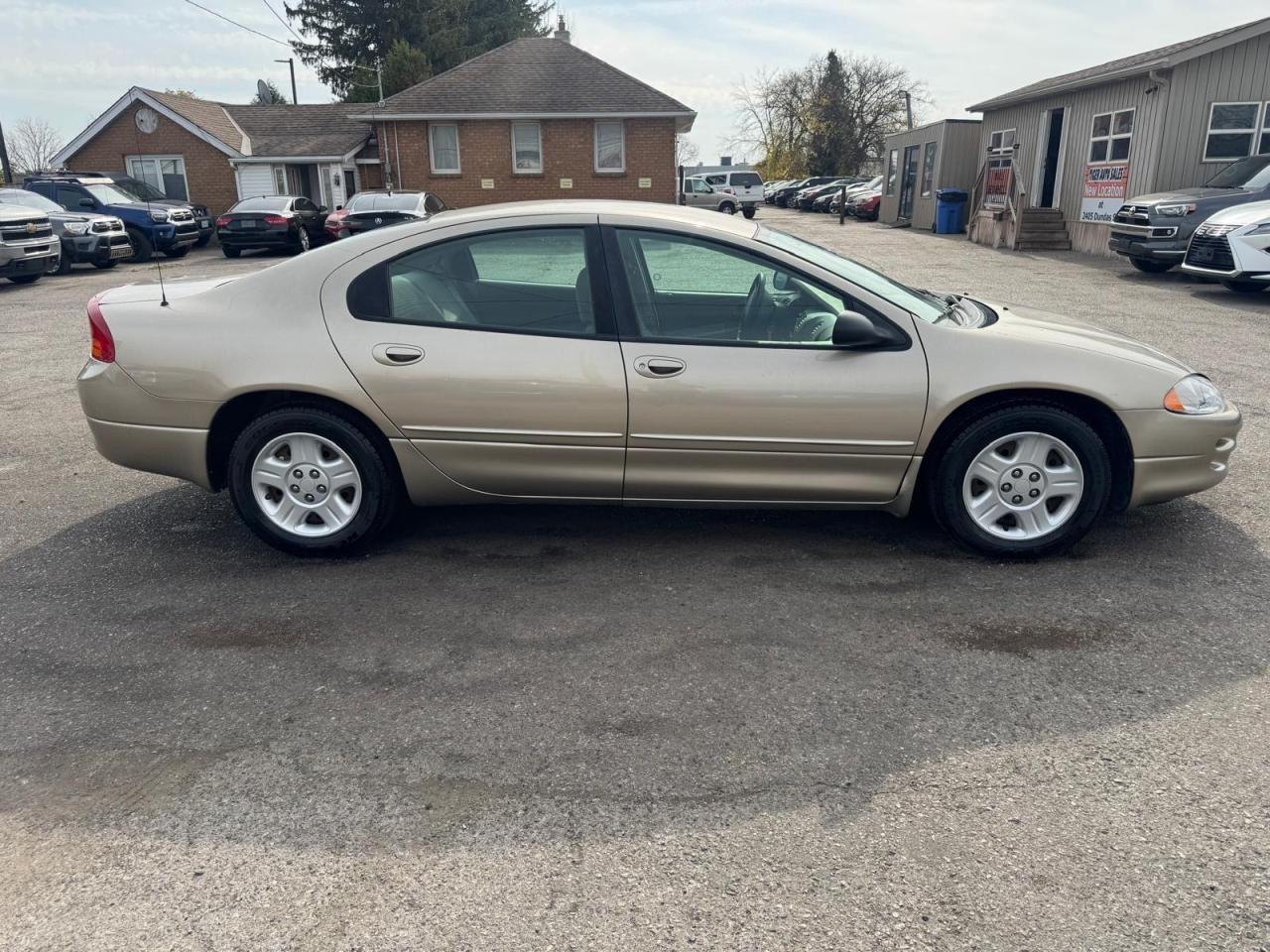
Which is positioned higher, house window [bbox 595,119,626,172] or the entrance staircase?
house window [bbox 595,119,626,172]

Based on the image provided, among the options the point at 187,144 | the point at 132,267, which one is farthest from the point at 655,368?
the point at 187,144

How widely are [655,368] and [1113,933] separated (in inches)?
101

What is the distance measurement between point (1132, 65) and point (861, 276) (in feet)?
60.3

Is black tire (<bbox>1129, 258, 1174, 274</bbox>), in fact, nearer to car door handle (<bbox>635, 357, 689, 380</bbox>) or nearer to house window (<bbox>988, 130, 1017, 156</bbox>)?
house window (<bbox>988, 130, 1017, 156</bbox>)

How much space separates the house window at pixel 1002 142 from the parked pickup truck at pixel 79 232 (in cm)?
2059

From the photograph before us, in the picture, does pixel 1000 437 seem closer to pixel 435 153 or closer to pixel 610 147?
pixel 610 147

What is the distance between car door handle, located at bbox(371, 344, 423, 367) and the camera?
4152 mm

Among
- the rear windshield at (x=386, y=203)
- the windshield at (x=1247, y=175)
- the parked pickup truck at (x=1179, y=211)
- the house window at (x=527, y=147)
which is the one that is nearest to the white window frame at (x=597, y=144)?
the house window at (x=527, y=147)

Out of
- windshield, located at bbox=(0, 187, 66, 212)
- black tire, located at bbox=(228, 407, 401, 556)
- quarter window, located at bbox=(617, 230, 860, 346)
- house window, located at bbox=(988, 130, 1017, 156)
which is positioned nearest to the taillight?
black tire, located at bbox=(228, 407, 401, 556)

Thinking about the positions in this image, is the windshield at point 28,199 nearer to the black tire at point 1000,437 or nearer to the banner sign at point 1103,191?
the black tire at point 1000,437

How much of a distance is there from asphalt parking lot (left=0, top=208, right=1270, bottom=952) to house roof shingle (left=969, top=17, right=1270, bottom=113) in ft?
54.2

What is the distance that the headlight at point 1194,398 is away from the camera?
418cm

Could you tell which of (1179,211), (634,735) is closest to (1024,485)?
(634,735)

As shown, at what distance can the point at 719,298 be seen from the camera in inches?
169
